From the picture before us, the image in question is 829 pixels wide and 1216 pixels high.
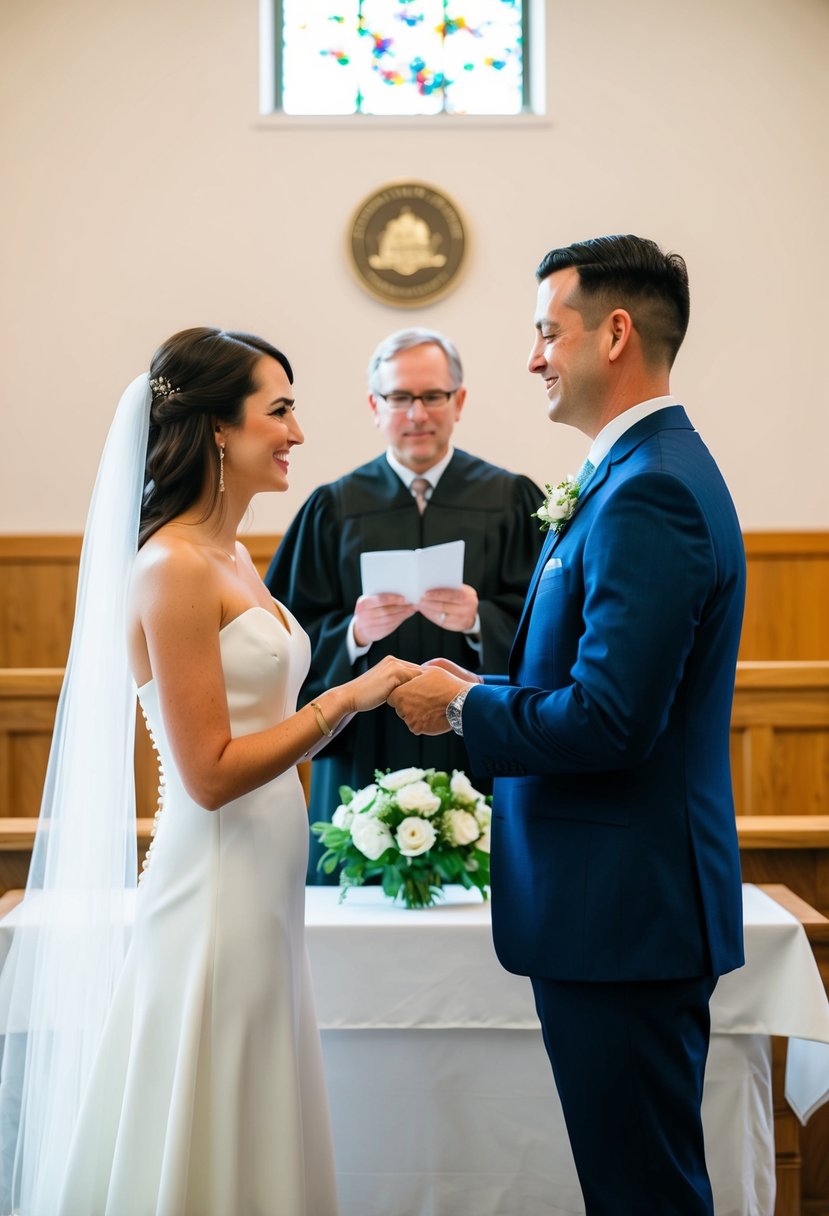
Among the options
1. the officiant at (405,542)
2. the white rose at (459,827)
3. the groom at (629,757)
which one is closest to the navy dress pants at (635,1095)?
the groom at (629,757)

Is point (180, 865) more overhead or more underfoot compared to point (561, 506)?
more underfoot

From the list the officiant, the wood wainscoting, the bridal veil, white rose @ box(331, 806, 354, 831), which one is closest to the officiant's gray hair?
the officiant

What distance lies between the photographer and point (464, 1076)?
263cm

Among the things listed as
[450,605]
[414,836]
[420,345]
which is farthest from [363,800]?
[420,345]

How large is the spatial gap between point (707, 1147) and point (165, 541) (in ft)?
5.58

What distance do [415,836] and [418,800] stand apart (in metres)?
0.08

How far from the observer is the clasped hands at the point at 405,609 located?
3.30m

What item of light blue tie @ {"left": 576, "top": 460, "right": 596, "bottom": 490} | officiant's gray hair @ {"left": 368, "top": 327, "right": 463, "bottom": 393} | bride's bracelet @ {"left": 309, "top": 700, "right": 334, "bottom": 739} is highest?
officiant's gray hair @ {"left": 368, "top": 327, "right": 463, "bottom": 393}

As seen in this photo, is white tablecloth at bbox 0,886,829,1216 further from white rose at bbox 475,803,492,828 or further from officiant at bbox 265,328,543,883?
officiant at bbox 265,328,543,883

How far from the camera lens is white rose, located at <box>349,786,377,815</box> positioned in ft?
9.09

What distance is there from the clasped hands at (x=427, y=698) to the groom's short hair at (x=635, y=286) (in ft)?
2.18

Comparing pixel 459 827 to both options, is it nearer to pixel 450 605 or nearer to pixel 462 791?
pixel 462 791

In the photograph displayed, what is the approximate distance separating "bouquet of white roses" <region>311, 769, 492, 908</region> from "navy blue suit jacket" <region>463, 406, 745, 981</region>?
59 centimetres

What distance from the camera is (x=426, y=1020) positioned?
2.60 metres
